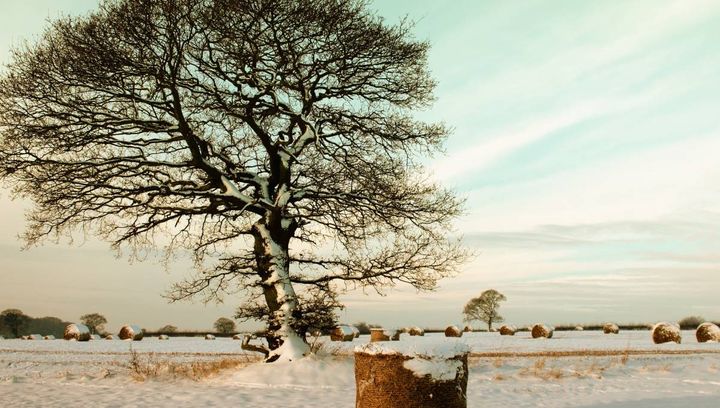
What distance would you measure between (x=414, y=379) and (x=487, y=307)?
236 feet

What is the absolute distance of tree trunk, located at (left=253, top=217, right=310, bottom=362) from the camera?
48.6 ft

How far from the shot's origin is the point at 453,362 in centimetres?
764

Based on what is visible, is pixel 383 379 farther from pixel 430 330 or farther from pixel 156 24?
pixel 430 330

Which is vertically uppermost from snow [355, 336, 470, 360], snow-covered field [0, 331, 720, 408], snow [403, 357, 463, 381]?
snow [355, 336, 470, 360]

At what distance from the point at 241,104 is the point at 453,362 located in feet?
32.6

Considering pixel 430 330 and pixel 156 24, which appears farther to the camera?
pixel 430 330

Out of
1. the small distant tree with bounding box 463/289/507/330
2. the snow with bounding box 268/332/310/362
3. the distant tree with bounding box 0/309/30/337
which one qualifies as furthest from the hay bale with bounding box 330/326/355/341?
the distant tree with bounding box 0/309/30/337

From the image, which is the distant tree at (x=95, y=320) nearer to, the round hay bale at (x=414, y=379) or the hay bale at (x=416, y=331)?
the hay bale at (x=416, y=331)

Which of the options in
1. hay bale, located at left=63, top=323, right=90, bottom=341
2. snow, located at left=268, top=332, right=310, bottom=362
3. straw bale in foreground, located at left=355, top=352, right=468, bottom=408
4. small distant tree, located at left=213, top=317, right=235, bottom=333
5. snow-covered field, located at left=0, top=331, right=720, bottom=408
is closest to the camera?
straw bale in foreground, located at left=355, top=352, right=468, bottom=408

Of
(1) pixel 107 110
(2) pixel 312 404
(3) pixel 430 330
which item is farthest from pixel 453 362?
(3) pixel 430 330

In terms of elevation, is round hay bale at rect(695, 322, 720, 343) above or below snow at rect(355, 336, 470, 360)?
below

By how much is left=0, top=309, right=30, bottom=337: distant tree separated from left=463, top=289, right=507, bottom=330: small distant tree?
54018 millimetres

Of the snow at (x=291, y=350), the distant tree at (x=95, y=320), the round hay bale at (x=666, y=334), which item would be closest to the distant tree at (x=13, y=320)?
the distant tree at (x=95, y=320)

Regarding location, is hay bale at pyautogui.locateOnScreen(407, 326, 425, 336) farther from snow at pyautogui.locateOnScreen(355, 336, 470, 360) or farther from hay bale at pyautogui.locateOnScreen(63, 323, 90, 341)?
snow at pyautogui.locateOnScreen(355, 336, 470, 360)
